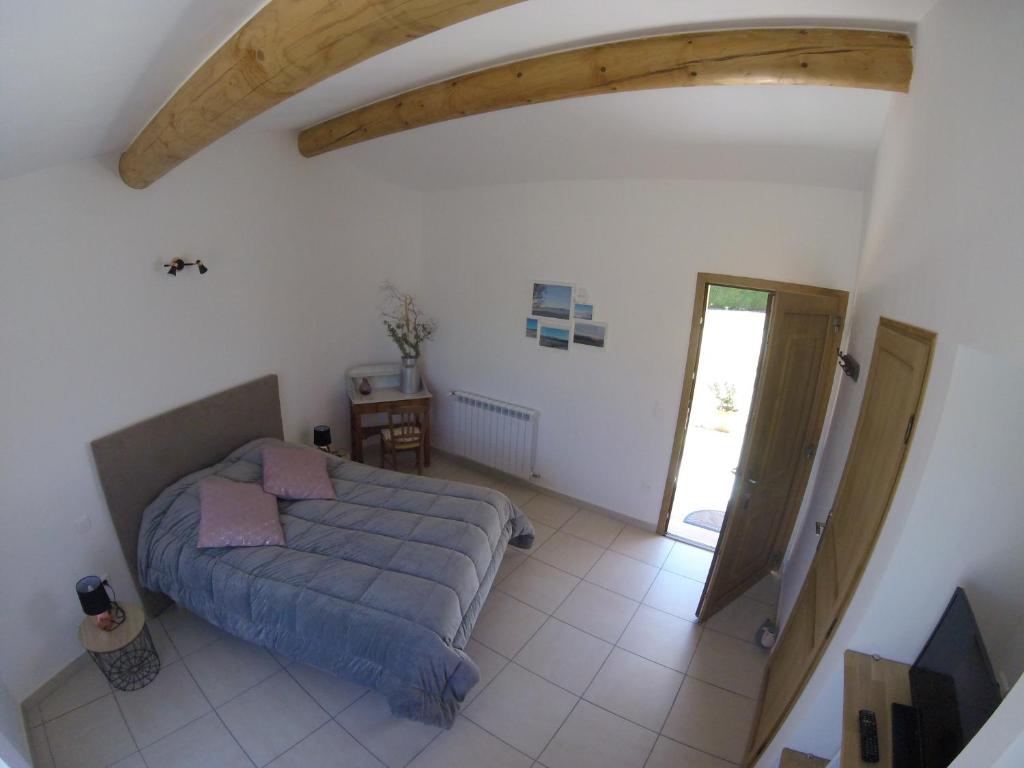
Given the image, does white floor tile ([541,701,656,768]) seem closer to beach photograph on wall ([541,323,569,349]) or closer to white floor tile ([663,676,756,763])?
white floor tile ([663,676,756,763])

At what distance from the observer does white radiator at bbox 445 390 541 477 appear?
13.7 feet

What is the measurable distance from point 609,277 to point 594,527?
6.80ft

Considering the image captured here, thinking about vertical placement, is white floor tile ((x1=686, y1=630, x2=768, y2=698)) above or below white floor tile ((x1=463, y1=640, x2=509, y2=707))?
below

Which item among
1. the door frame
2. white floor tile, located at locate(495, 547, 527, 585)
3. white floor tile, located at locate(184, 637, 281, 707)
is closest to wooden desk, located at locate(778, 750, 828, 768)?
white floor tile, located at locate(495, 547, 527, 585)

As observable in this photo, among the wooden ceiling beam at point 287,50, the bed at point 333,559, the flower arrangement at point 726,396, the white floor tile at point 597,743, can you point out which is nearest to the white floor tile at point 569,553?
the bed at point 333,559

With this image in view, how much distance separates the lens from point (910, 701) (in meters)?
1.38

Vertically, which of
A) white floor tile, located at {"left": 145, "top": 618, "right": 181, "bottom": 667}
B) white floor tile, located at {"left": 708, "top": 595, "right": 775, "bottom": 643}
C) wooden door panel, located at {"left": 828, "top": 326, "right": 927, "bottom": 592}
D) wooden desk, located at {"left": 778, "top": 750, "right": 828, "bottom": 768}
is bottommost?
white floor tile, located at {"left": 708, "top": 595, "right": 775, "bottom": 643}

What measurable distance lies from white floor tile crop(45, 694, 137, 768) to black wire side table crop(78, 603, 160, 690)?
0.38ft

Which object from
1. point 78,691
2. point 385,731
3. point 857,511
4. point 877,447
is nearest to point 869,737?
point 857,511

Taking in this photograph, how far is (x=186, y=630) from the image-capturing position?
265cm

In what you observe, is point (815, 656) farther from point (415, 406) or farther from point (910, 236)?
point (415, 406)

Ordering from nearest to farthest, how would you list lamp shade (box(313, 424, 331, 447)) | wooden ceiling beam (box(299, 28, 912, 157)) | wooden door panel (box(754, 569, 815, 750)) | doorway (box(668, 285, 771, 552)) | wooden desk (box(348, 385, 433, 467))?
wooden ceiling beam (box(299, 28, 912, 157)) < wooden door panel (box(754, 569, 815, 750)) < lamp shade (box(313, 424, 331, 447)) < wooden desk (box(348, 385, 433, 467)) < doorway (box(668, 285, 771, 552))

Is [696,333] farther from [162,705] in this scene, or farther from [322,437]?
[162,705]

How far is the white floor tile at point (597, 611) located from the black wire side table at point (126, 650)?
2271 millimetres
